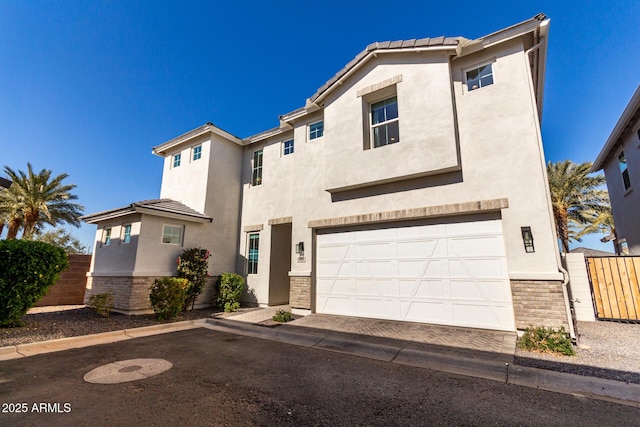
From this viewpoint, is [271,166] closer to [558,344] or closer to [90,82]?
[90,82]

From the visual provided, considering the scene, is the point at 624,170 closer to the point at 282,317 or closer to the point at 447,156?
the point at 447,156

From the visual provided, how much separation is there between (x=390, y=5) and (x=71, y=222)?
24459 millimetres

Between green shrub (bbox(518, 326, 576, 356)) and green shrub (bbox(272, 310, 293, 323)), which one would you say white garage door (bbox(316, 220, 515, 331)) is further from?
green shrub (bbox(272, 310, 293, 323))

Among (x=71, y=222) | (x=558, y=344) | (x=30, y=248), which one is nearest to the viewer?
(x=558, y=344)

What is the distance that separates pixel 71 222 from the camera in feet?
64.7

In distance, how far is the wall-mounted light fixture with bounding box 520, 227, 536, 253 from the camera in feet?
20.6

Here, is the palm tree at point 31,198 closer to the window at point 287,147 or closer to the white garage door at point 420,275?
the window at point 287,147

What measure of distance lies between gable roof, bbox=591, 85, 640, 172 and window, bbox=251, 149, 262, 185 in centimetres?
1442

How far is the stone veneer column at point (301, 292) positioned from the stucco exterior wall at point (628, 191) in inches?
539

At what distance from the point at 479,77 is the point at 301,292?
28.3 ft

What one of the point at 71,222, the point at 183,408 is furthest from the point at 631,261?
the point at 71,222

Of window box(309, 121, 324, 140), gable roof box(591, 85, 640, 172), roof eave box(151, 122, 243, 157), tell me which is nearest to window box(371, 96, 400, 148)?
window box(309, 121, 324, 140)

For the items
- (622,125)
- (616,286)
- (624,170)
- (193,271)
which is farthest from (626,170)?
(193,271)

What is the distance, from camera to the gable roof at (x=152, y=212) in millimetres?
10062
